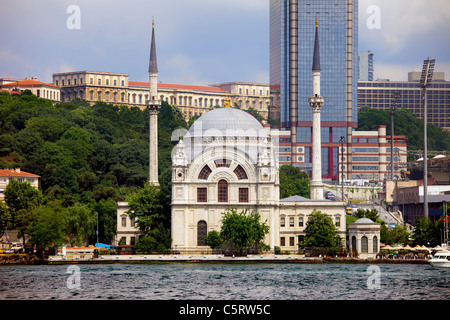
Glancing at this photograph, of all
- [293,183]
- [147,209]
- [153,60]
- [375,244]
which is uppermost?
[153,60]

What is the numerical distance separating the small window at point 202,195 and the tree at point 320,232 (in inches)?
441

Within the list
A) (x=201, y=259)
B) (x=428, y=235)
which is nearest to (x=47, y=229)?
(x=201, y=259)

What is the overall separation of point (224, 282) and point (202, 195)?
29.4 m

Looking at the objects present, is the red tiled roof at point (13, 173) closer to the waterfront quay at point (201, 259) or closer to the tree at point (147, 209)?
the tree at point (147, 209)

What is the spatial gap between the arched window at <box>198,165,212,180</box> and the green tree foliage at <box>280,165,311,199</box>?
32678 mm

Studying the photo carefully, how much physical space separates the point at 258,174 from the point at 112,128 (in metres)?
58.4

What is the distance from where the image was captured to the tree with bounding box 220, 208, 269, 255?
105375 millimetres

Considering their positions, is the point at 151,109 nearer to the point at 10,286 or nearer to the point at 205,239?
the point at 205,239

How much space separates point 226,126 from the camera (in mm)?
116938

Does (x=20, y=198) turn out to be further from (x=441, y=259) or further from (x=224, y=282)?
(x=441, y=259)

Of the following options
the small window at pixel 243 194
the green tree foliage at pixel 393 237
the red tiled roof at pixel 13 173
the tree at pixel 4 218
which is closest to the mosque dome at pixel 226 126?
the small window at pixel 243 194

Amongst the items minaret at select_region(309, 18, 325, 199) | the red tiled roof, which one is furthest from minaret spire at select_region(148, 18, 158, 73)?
the red tiled roof

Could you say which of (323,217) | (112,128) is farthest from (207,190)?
(112,128)

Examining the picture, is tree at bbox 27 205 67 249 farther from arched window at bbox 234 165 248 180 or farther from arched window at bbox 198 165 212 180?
arched window at bbox 234 165 248 180
